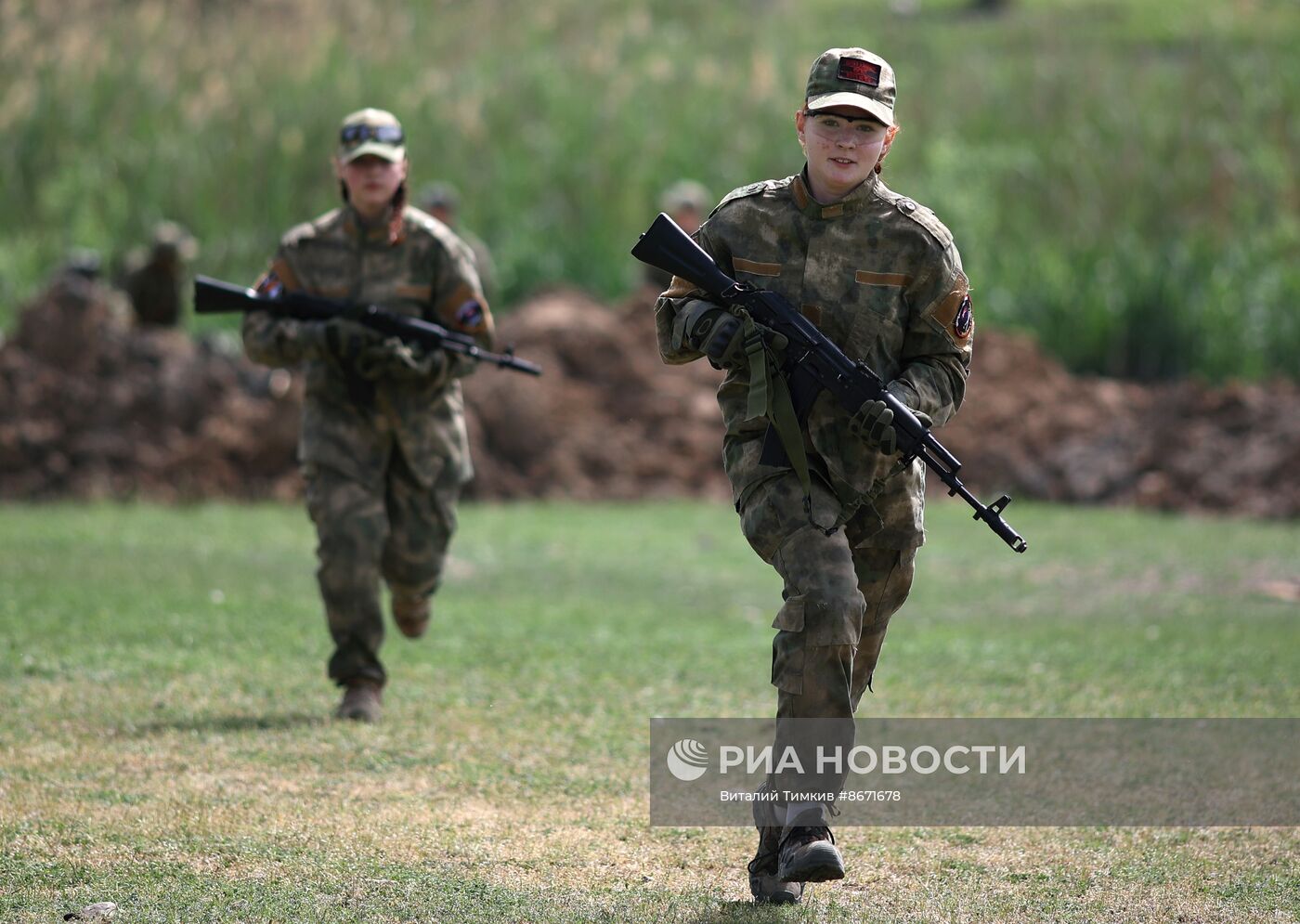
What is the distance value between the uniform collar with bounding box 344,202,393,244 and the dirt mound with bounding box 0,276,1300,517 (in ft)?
25.6

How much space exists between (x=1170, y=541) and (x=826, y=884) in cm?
892

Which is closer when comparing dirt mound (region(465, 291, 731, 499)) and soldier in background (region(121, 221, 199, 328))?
dirt mound (region(465, 291, 731, 499))

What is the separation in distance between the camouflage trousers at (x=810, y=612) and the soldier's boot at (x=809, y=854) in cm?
13

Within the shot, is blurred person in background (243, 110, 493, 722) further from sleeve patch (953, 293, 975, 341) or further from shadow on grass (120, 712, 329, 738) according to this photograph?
sleeve patch (953, 293, 975, 341)

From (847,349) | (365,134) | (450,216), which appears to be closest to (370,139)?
(365,134)

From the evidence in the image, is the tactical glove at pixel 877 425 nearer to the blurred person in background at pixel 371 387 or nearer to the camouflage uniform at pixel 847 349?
the camouflage uniform at pixel 847 349

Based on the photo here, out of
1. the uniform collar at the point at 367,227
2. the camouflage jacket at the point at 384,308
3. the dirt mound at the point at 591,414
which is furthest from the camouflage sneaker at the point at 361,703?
the dirt mound at the point at 591,414

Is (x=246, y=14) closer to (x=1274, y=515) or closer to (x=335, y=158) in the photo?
(x=1274, y=515)

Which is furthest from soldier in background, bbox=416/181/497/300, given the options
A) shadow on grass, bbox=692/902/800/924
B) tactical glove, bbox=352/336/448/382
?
shadow on grass, bbox=692/902/800/924

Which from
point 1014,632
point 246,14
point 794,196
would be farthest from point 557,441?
point 246,14

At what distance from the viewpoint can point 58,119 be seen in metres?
Result: 22.5

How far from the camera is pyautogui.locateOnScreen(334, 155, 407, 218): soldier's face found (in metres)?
7.41

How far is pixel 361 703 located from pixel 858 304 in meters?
3.23

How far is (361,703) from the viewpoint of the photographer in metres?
7.43
